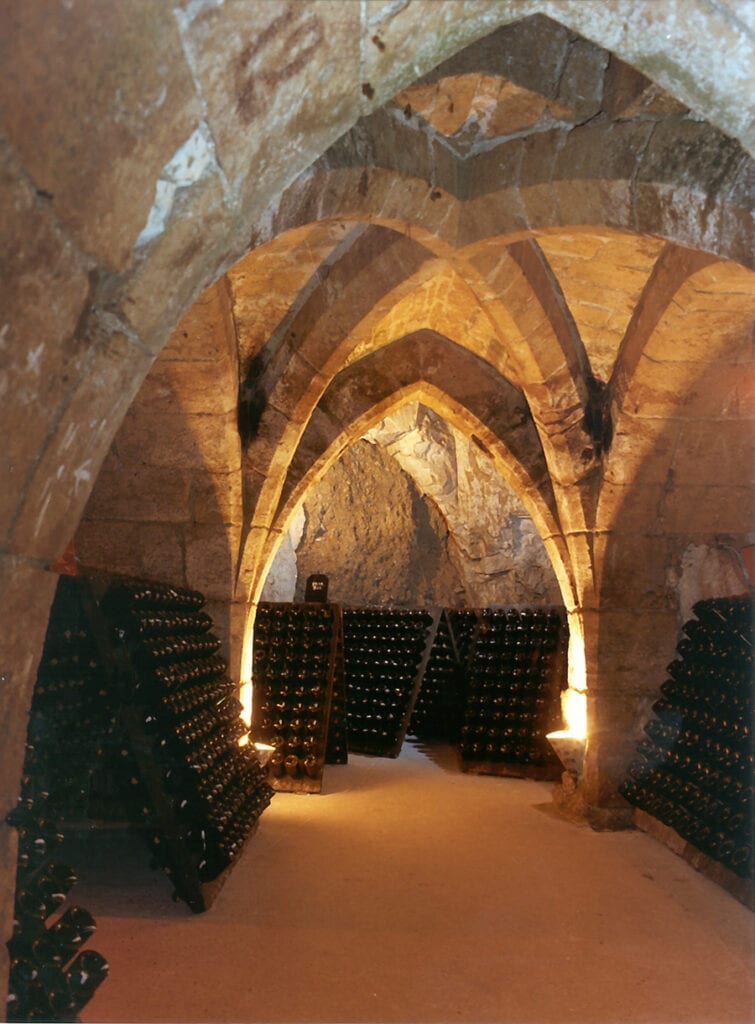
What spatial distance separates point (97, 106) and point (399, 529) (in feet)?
48.4

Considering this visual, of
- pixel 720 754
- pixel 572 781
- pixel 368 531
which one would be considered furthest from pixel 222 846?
pixel 368 531

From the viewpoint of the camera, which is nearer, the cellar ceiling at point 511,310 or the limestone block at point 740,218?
the limestone block at point 740,218

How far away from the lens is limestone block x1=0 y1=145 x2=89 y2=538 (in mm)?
1261

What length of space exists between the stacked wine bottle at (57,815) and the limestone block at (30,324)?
0.72 m

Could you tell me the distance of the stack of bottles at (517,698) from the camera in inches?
326

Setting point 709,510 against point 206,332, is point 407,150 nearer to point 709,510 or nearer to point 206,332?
point 206,332

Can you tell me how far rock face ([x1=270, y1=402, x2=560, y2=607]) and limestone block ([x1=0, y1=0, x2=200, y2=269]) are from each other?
1339 centimetres

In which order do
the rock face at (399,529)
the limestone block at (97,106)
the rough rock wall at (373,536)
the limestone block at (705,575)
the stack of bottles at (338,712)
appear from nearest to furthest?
the limestone block at (97,106) → the limestone block at (705,575) → the stack of bottles at (338,712) → the rock face at (399,529) → the rough rock wall at (373,536)

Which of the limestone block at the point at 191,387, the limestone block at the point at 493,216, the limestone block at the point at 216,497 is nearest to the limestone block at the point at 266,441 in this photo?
the limestone block at the point at 216,497

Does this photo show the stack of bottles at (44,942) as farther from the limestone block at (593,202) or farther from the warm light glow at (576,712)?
the warm light glow at (576,712)

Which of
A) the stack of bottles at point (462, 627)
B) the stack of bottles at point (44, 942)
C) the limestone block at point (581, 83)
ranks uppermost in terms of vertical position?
the limestone block at point (581, 83)

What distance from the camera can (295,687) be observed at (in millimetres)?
7434

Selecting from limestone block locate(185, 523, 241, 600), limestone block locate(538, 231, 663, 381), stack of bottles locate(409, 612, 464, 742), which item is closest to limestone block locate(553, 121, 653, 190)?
limestone block locate(538, 231, 663, 381)

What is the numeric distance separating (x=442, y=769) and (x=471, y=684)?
2.86ft
